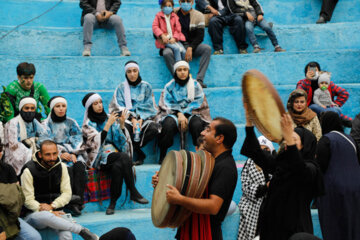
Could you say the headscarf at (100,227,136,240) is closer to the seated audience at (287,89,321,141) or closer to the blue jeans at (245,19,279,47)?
the seated audience at (287,89,321,141)

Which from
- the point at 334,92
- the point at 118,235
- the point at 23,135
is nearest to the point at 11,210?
the point at 23,135

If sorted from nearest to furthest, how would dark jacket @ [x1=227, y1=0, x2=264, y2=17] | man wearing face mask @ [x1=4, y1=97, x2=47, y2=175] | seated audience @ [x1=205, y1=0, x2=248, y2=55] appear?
man wearing face mask @ [x1=4, y1=97, x2=47, y2=175]
seated audience @ [x1=205, y1=0, x2=248, y2=55]
dark jacket @ [x1=227, y1=0, x2=264, y2=17]

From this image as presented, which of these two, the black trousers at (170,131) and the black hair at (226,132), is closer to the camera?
the black hair at (226,132)

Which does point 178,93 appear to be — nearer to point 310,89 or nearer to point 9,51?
point 310,89

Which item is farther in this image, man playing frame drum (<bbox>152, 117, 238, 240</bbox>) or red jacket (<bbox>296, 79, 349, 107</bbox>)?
red jacket (<bbox>296, 79, 349, 107</bbox>)

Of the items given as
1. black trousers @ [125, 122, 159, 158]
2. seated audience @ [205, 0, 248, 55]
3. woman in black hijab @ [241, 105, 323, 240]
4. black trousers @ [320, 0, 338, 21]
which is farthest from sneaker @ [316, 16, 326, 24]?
woman in black hijab @ [241, 105, 323, 240]

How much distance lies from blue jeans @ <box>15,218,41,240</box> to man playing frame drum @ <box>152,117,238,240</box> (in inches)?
81.9

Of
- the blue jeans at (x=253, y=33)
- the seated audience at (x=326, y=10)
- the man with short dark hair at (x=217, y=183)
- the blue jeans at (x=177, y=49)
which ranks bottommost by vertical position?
the man with short dark hair at (x=217, y=183)

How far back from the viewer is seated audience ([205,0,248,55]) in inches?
399

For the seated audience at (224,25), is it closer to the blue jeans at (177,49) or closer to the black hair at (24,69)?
the blue jeans at (177,49)

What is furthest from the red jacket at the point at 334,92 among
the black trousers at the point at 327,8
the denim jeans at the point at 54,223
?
the denim jeans at the point at 54,223

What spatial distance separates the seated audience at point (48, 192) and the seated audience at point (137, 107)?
1.40 metres

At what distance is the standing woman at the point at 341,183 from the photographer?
5.51m

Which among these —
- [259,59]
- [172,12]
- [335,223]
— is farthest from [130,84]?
[335,223]
